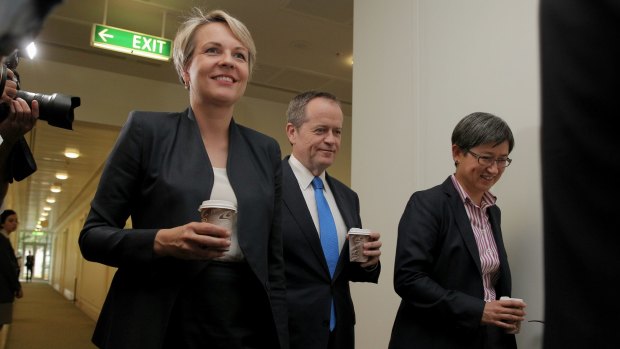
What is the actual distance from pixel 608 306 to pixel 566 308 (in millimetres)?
37

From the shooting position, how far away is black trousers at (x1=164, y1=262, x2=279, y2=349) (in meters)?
1.38

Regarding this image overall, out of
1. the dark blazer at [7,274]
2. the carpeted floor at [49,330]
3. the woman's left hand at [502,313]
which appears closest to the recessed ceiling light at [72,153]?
the carpeted floor at [49,330]

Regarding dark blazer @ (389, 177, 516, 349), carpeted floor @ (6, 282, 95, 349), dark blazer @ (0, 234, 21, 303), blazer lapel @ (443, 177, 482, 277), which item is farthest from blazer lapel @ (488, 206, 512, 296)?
carpeted floor @ (6, 282, 95, 349)

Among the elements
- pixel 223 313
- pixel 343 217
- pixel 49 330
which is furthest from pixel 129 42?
pixel 49 330

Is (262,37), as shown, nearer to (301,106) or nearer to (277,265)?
(301,106)

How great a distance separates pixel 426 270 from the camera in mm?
2041

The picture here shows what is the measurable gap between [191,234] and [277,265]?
0.42 metres

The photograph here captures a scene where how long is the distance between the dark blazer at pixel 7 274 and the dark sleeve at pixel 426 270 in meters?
4.28

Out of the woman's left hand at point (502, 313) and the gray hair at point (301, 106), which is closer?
the woman's left hand at point (502, 313)

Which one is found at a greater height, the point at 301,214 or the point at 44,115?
Answer: the point at 44,115

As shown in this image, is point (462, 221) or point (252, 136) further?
point (462, 221)

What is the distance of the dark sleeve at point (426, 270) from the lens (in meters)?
1.88

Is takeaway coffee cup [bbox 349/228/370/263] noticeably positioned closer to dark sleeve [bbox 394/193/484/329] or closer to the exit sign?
dark sleeve [bbox 394/193/484/329]

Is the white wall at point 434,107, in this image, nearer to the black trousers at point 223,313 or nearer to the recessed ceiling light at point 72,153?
the black trousers at point 223,313
